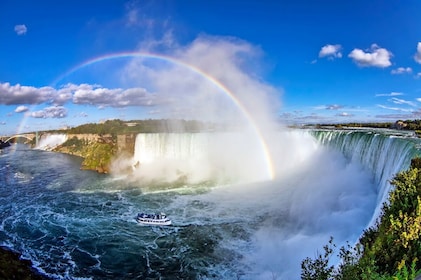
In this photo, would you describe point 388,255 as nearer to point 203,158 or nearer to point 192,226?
point 192,226

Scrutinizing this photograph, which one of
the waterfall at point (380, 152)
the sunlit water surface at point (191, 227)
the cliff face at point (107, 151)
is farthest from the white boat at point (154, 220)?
the cliff face at point (107, 151)

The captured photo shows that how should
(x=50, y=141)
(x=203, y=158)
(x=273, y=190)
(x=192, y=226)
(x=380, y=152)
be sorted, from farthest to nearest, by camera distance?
(x=50, y=141) → (x=203, y=158) → (x=273, y=190) → (x=380, y=152) → (x=192, y=226)

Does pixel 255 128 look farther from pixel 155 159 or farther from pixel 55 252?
pixel 55 252

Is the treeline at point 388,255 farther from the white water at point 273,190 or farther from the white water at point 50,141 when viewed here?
the white water at point 50,141

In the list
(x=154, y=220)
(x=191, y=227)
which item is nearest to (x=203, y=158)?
(x=154, y=220)

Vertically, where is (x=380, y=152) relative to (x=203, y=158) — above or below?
above

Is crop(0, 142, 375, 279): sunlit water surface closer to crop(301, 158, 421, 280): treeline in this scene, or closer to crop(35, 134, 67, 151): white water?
crop(301, 158, 421, 280): treeline
